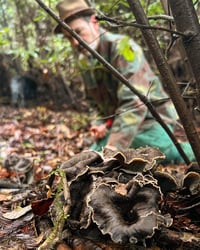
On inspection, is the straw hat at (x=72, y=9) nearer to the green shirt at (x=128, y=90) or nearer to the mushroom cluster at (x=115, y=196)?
the green shirt at (x=128, y=90)

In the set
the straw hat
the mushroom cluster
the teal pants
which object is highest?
the straw hat

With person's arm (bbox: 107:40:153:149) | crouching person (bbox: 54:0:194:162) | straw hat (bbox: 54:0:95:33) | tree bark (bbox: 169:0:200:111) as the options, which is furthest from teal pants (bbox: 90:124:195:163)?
tree bark (bbox: 169:0:200:111)

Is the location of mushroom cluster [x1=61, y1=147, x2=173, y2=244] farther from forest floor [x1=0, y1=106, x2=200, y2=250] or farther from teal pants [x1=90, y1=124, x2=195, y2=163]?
teal pants [x1=90, y1=124, x2=195, y2=163]

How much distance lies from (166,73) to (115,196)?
547 mm

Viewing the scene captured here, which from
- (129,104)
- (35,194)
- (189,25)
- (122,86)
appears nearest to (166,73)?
(189,25)

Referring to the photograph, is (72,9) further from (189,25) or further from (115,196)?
(115,196)

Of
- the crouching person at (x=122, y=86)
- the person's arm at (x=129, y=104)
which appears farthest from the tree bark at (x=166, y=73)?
the person's arm at (x=129, y=104)

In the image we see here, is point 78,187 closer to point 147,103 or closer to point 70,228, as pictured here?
A: point 70,228

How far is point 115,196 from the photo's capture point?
54.6 inches

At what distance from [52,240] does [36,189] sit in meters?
0.76

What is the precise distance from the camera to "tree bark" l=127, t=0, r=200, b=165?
1.55m

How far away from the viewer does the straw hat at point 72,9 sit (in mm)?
4469

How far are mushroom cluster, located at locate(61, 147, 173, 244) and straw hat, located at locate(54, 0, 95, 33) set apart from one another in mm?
3079

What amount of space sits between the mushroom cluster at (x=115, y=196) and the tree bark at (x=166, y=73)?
166mm
